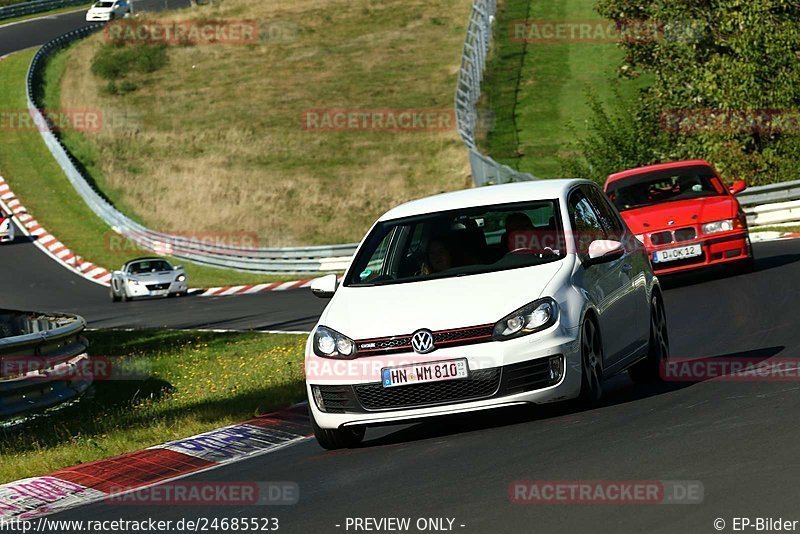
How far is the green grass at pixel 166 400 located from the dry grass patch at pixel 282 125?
22117 millimetres

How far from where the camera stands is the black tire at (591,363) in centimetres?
880

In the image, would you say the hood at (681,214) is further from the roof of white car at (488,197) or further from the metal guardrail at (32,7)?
the metal guardrail at (32,7)

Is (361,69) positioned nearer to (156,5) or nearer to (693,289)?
(156,5)

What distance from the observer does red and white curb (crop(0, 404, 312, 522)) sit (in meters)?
8.51

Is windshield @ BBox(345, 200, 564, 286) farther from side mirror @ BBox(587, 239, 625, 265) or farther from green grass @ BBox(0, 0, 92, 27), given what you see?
green grass @ BBox(0, 0, 92, 27)

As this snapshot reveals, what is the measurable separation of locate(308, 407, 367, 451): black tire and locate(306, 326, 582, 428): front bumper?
345mm

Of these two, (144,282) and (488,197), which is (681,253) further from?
(144,282)

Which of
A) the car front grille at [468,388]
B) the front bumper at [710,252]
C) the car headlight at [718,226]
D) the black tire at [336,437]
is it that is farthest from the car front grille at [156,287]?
the car front grille at [468,388]

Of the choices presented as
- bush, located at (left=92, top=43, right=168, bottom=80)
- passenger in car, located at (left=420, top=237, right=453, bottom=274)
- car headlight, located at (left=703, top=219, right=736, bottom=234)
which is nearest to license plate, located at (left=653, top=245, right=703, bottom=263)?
car headlight, located at (left=703, top=219, right=736, bottom=234)

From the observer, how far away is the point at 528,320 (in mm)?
8547

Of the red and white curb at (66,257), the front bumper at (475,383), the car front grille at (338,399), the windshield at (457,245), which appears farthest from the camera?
the red and white curb at (66,257)

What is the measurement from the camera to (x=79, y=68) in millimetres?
65625

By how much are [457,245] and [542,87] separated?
40931 millimetres

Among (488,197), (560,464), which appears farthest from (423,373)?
(488,197)
